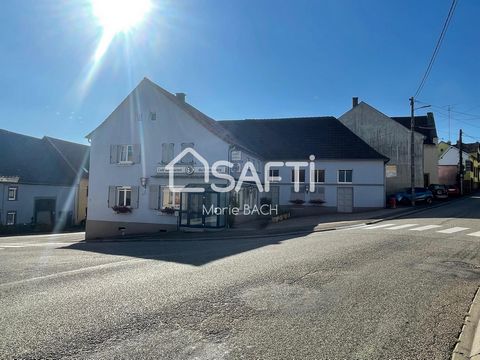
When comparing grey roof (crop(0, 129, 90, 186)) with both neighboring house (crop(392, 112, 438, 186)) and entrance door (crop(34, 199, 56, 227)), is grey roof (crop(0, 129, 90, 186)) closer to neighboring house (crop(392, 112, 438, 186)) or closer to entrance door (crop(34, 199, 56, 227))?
entrance door (crop(34, 199, 56, 227))

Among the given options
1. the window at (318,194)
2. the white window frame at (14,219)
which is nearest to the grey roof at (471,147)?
the window at (318,194)

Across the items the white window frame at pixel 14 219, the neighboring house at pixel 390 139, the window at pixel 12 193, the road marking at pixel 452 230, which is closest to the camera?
the road marking at pixel 452 230

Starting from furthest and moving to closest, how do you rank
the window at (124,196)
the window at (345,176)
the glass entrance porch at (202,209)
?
the window at (345,176) < the window at (124,196) < the glass entrance porch at (202,209)

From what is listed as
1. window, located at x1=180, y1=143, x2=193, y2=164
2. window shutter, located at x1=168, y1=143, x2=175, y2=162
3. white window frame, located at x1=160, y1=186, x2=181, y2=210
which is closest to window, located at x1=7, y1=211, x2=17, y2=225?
white window frame, located at x1=160, y1=186, x2=181, y2=210

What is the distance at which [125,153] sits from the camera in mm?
25406

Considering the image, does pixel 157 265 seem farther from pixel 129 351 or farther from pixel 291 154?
pixel 291 154

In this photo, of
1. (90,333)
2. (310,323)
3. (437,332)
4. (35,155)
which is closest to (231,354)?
(310,323)

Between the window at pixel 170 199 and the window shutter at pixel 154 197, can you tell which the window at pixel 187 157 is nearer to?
the window at pixel 170 199

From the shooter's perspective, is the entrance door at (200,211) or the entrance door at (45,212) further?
the entrance door at (45,212)

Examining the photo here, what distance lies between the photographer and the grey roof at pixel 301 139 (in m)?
31.4

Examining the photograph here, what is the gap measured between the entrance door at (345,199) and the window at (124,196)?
16.4 metres

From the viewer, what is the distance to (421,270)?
8469 mm

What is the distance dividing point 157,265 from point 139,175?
15.5m

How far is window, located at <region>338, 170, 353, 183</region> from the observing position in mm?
30859
